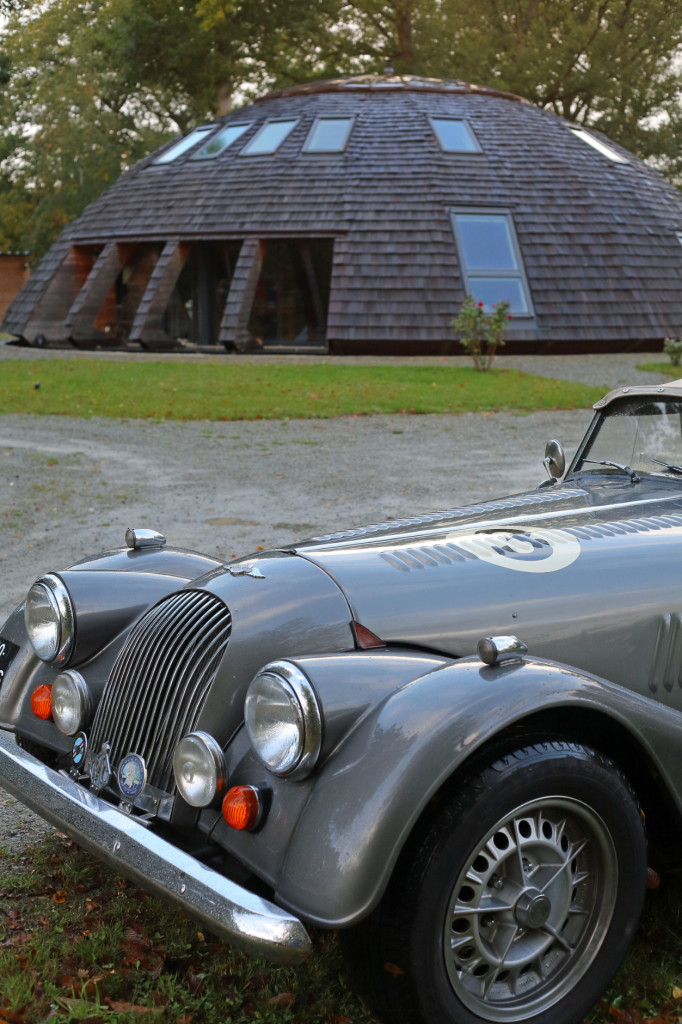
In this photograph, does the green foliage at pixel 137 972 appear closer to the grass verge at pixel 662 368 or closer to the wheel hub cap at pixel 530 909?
the wheel hub cap at pixel 530 909

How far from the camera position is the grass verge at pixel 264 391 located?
14.7 meters

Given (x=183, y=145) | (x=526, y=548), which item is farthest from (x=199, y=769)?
(x=183, y=145)

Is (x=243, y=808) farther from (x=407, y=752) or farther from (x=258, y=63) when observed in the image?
(x=258, y=63)

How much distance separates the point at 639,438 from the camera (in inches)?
162

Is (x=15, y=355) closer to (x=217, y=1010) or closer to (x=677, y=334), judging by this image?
(x=677, y=334)

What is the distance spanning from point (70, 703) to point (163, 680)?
1.51ft

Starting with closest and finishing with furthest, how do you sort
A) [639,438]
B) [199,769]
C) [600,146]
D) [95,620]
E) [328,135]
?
[199,769]
[95,620]
[639,438]
[328,135]
[600,146]

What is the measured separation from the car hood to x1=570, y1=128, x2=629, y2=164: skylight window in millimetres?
25194

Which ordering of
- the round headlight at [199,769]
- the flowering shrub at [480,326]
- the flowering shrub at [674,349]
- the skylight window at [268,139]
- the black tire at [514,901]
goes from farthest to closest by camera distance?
the skylight window at [268,139], the flowering shrub at [480,326], the flowering shrub at [674,349], the round headlight at [199,769], the black tire at [514,901]

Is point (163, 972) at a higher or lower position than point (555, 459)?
lower

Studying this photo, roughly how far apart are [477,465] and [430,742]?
27.6ft

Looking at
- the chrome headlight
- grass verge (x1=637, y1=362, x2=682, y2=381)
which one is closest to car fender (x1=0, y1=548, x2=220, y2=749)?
the chrome headlight

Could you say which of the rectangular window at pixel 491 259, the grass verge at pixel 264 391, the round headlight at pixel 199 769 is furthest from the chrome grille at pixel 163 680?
the rectangular window at pixel 491 259

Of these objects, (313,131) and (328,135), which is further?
(313,131)
